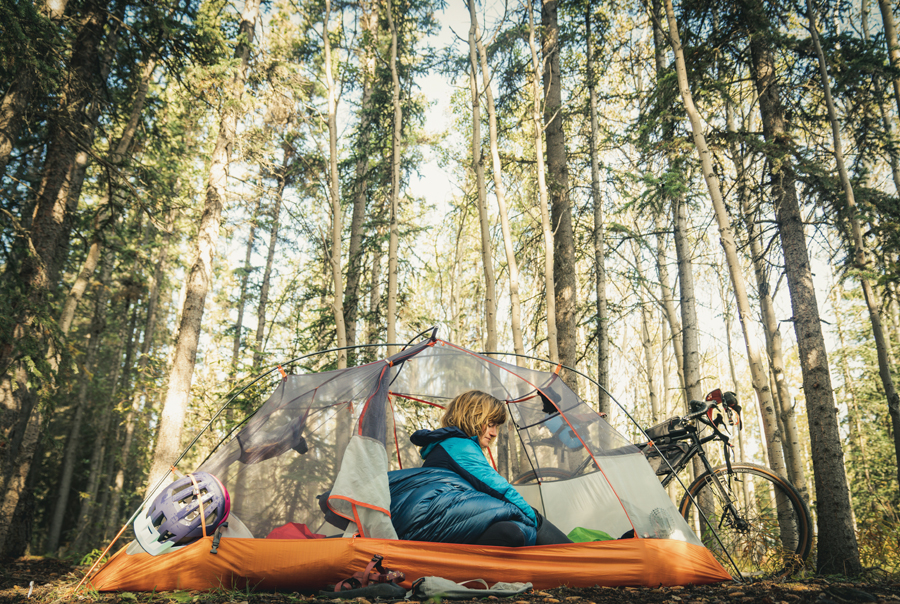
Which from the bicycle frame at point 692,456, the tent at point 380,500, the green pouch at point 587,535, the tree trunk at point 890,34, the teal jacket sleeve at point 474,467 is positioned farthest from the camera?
the tree trunk at point 890,34

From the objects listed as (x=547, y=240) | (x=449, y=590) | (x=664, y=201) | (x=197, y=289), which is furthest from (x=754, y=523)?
(x=197, y=289)

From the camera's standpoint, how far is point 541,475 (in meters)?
4.02

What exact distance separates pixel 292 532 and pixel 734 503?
317 cm

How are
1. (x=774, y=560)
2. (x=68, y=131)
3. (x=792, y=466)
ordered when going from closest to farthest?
(x=774, y=560) < (x=792, y=466) < (x=68, y=131)

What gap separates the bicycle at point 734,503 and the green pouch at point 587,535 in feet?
1.41

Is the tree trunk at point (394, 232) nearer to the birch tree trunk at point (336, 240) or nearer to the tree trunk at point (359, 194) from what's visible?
the birch tree trunk at point (336, 240)

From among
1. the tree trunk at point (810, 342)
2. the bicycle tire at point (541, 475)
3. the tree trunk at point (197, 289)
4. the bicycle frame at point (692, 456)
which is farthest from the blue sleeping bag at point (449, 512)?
the tree trunk at point (197, 289)

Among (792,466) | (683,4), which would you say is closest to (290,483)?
(792,466)

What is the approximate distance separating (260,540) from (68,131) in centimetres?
472

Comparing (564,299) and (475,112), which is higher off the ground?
(475,112)

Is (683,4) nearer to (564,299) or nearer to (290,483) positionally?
(564,299)

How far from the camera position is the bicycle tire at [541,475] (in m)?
3.87

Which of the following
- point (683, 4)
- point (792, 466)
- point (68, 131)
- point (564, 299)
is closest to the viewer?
point (792, 466)

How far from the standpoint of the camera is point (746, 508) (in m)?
3.64
